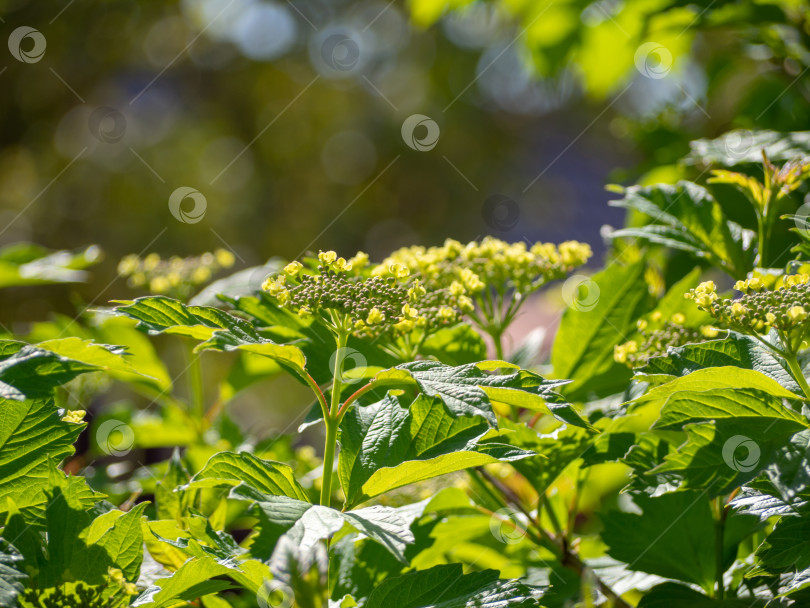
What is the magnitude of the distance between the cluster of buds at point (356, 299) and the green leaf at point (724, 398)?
0.76 ft

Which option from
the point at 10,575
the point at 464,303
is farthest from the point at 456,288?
the point at 10,575

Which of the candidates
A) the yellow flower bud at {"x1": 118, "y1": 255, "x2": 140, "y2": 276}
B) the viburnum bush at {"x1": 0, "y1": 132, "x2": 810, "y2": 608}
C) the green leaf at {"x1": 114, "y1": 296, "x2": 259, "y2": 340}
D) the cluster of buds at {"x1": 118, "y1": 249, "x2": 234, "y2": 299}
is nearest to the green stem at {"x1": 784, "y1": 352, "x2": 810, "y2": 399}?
the viburnum bush at {"x1": 0, "y1": 132, "x2": 810, "y2": 608}

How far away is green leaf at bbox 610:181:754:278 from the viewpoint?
813mm

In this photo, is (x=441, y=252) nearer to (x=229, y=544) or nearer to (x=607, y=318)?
(x=607, y=318)

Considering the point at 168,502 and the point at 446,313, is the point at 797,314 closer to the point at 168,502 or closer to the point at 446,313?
the point at 446,313

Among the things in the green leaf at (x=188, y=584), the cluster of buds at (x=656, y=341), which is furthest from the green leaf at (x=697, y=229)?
the green leaf at (x=188, y=584)

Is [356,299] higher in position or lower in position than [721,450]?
higher

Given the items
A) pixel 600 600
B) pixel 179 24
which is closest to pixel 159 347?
pixel 179 24

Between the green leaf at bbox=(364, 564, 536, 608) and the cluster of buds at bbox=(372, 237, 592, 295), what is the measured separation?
34 centimetres

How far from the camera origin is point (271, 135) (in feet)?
20.2

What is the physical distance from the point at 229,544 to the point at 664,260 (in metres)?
0.87

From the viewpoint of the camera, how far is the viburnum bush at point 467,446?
530 mm

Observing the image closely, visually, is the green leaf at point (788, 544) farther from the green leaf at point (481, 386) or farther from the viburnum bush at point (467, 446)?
the green leaf at point (481, 386)

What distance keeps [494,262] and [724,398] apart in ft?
1.16
